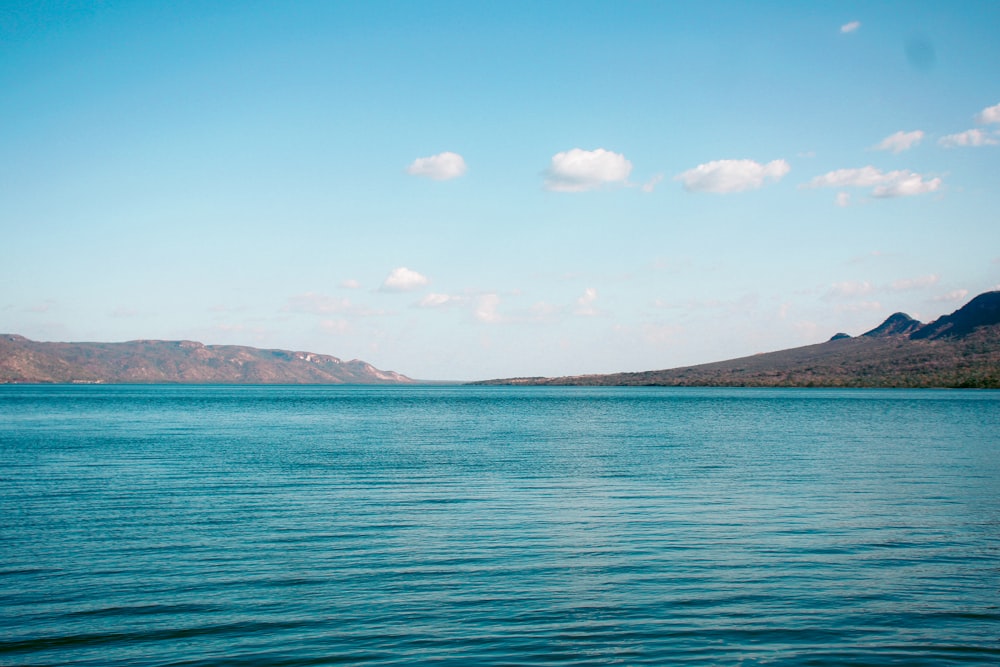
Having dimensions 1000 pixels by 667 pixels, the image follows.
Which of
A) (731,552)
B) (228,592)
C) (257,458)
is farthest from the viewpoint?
(257,458)

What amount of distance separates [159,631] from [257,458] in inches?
1186

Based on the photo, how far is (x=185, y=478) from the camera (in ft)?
108

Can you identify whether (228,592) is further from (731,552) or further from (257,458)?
(257,458)

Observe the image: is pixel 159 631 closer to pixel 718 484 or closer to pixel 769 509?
pixel 769 509

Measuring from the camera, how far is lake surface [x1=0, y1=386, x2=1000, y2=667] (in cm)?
1223

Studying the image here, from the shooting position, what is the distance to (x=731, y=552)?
711 inches

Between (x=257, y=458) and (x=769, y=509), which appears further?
(x=257, y=458)

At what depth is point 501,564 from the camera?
17.0 m

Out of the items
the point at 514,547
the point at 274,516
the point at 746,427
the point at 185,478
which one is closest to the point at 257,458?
the point at 185,478

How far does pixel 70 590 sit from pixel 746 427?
6235 centimetres

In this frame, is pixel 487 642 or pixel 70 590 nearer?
pixel 487 642

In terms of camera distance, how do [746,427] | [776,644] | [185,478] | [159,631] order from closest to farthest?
1. [776,644]
2. [159,631]
3. [185,478]
4. [746,427]

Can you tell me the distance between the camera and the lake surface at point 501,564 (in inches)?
481

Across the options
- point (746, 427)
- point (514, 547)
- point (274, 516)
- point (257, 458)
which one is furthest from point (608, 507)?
point (746, 427)
